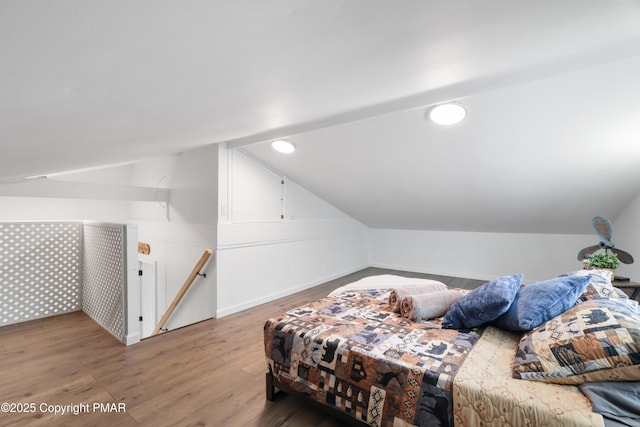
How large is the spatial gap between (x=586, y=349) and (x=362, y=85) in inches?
65.7

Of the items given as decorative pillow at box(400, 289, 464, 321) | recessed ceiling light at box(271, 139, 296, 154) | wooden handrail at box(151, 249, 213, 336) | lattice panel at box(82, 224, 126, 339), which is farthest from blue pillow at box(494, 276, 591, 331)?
lattice panel at box(82, 224, 126, 339)

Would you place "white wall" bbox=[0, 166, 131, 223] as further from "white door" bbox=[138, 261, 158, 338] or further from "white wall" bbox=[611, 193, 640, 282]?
"white wall" bbox=[611, 193, 640, 282]

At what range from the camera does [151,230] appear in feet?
15.2

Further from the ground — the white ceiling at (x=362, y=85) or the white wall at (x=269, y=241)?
the white ceiling at (x=362, y=85)

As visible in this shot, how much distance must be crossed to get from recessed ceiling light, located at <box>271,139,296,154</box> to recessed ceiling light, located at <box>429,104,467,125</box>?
161cm

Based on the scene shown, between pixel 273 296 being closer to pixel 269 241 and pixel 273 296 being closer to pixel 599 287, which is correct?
pixel 269 241

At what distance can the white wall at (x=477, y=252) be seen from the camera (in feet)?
15.0

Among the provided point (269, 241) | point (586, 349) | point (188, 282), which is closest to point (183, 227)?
point (188, 282)

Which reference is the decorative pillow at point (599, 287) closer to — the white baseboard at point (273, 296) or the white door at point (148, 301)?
the white baseboard at point (273, 296)

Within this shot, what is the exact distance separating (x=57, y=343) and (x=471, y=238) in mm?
5804

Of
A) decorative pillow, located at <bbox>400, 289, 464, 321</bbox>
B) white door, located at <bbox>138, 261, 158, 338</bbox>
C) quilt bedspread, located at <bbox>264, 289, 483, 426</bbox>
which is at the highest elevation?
decorative pillow, located at <bbox>400, 289, 464, 321</bbox>

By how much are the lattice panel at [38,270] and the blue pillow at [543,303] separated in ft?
15.1

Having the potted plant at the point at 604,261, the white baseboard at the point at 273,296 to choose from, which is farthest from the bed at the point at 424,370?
the white baseboard at the point at 273,296

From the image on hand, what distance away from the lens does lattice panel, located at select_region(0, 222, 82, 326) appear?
3.22 metres
